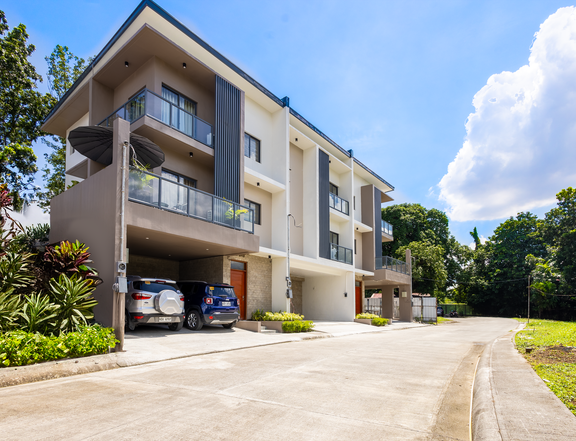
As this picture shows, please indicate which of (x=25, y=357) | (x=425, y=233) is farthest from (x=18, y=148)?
(x=425, y=233)

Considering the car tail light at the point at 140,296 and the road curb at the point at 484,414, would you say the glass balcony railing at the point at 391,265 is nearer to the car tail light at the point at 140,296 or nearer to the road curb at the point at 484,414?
the car tail light at the point at 140,296

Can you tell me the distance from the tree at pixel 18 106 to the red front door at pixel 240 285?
11.6m

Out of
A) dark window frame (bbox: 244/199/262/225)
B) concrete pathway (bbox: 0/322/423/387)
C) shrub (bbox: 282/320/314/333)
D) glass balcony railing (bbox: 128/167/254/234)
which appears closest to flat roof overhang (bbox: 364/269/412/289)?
dark window frame (bbox: 244/199/262/225)

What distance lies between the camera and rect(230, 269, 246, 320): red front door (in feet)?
61.2

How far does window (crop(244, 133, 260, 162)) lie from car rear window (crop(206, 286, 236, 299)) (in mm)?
8146

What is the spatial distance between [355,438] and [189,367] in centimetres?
480

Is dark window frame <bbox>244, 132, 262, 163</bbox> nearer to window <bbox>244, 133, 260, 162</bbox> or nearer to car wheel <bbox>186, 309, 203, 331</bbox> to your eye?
window <bbox>244, 133, 260, 162</bbox>

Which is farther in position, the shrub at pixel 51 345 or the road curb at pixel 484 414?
the shrub at pixel 51 345

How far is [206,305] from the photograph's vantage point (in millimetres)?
13727

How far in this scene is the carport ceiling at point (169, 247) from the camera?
13.2 meters

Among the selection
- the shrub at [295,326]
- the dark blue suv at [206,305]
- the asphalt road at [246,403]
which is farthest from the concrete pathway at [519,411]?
the shrub at [295,326]

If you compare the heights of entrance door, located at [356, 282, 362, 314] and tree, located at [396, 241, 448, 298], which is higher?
tree, located at [396, 241, 448, 298]

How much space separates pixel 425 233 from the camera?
52281 mm

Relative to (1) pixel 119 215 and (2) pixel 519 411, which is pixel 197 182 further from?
(2) pixel 519 411
